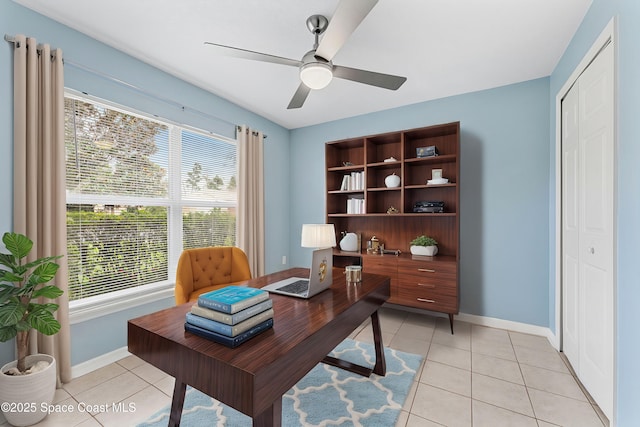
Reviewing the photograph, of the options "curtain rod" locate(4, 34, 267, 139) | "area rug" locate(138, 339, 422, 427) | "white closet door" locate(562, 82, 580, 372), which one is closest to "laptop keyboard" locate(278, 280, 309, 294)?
"area rug" locate(138, 339, 422, 427)

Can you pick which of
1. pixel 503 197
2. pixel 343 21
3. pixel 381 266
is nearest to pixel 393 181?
pixel 381 266

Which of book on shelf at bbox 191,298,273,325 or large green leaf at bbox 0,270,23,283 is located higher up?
large green leaf at bbox 0,270,23,283

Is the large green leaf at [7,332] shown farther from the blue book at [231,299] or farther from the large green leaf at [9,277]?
the blue book at [231,299]

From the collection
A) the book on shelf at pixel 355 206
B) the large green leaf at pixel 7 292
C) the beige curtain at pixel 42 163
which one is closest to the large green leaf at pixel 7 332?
the large green leaf at pixel 7 292

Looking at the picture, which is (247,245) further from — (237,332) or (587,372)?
(587,372)

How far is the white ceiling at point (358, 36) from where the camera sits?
1807 mm

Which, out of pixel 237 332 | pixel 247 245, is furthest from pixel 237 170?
pixel 237 332

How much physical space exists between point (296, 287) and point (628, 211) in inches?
69.1

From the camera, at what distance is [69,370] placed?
197 centimetres

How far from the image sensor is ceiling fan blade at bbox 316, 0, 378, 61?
4.06 ft

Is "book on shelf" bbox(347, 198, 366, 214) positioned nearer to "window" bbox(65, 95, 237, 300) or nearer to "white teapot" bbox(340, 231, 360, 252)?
"white teapot" bbox(340, 231, 360, 252)

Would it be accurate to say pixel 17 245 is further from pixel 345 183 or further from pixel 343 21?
pixel 345 183

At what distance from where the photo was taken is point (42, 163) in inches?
73.5

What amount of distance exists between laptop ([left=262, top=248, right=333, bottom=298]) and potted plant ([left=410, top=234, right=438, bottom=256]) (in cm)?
162
